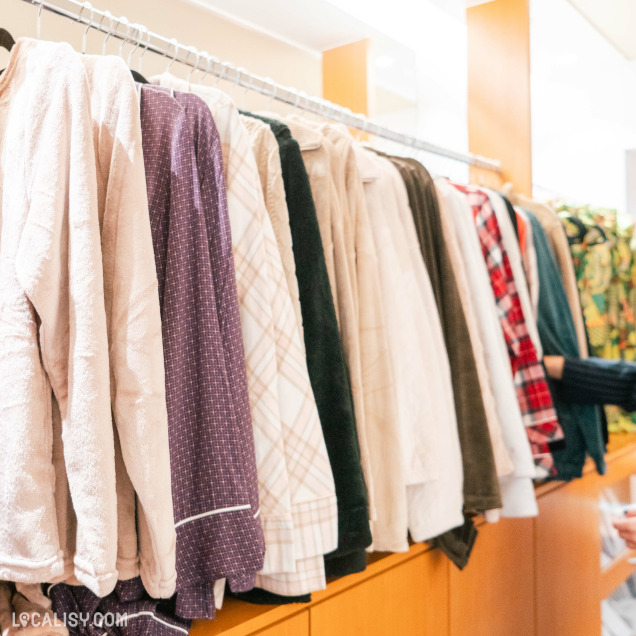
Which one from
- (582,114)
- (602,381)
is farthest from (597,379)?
(582,114)

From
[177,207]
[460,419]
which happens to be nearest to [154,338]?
[177,207]

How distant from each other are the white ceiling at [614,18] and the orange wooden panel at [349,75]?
31.0 inches

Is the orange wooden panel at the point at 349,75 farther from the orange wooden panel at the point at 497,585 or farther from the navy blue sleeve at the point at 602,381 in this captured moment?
the orange wooden panel at the point at 497,585

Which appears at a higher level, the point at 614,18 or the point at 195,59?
the point at 614,18

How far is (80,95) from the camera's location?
76 cm

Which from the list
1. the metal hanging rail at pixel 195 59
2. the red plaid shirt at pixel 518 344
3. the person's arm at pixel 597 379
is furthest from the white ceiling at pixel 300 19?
the person's arm at pixel 597 379

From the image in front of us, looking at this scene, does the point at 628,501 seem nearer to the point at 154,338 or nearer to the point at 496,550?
the point at 496,550

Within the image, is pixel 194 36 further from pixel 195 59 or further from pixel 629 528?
pixel 629 528

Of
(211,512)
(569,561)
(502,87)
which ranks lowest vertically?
(569,561)

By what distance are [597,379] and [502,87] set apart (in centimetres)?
103

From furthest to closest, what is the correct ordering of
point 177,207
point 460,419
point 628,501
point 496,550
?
point 628,501 < point 496,550 < point 460,419 < point 177,207

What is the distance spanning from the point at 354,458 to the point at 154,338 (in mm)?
387

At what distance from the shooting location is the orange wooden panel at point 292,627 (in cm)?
97

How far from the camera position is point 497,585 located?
5.06ft
